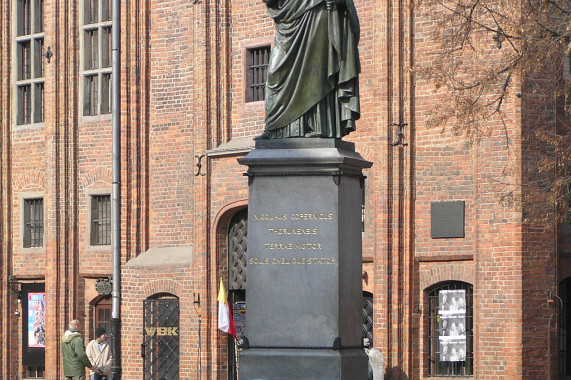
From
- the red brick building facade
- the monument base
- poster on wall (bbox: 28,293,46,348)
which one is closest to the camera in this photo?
the monument base

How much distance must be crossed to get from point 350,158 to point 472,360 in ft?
40.1

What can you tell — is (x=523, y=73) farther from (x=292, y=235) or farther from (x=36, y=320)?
(x=36, y=320)

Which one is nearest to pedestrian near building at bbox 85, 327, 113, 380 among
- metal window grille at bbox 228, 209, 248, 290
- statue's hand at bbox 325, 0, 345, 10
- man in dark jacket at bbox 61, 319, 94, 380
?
man in dark jacket at bbox 61, 319, 94, 380

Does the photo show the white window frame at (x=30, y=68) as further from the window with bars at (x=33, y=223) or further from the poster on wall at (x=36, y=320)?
the poster on wall at (x=36, y=320)

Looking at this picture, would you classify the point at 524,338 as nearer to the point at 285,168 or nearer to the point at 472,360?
the point at 472,360

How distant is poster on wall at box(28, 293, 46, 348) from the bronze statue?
19.8m

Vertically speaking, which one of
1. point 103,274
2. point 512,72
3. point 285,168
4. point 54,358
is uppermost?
point 512,72

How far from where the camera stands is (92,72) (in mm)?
32750

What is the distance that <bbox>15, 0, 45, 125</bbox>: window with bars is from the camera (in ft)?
112

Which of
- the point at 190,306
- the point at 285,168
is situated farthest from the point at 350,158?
the point at 190,306

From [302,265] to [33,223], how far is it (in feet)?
67.9

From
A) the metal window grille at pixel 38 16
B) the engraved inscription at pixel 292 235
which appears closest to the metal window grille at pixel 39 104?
the metal window grille at pixel 38 16

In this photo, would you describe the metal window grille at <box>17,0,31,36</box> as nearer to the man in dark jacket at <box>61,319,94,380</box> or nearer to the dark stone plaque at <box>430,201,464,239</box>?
the man in dark jacket at <box>61,319,94,380</box>

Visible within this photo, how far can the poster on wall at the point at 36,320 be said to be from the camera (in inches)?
1314
